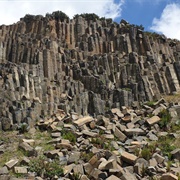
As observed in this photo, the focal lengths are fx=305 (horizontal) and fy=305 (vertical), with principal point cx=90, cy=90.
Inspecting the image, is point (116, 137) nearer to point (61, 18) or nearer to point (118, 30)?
point (118, 30)

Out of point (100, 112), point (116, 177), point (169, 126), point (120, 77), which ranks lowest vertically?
point (116, 177)

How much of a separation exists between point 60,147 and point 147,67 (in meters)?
20.9

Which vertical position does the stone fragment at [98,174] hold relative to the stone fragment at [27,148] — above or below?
below

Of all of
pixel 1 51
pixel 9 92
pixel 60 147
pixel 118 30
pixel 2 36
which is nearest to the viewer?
pixel 60 147

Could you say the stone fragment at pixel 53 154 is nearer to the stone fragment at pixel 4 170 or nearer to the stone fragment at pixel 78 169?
the stone fragment at pixel 78 169

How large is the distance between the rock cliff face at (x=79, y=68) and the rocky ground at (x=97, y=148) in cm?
237

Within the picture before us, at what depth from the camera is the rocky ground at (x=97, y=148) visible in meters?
12.4

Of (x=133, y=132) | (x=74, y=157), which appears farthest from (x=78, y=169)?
(x=133, y=132)

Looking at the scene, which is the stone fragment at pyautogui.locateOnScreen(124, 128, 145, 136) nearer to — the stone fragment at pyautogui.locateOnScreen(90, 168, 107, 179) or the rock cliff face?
the stone fragment at pyautogui.locateOnScreen(90, 168, 107, 179)

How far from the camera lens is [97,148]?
15039 mm

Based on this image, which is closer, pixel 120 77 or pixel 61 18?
pixel 120 77

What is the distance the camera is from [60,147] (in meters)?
15.0

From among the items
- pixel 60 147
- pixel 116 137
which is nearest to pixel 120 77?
pixel 116 137

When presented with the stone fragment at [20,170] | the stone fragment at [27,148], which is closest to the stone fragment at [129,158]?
the stone fragment at [27,148]
